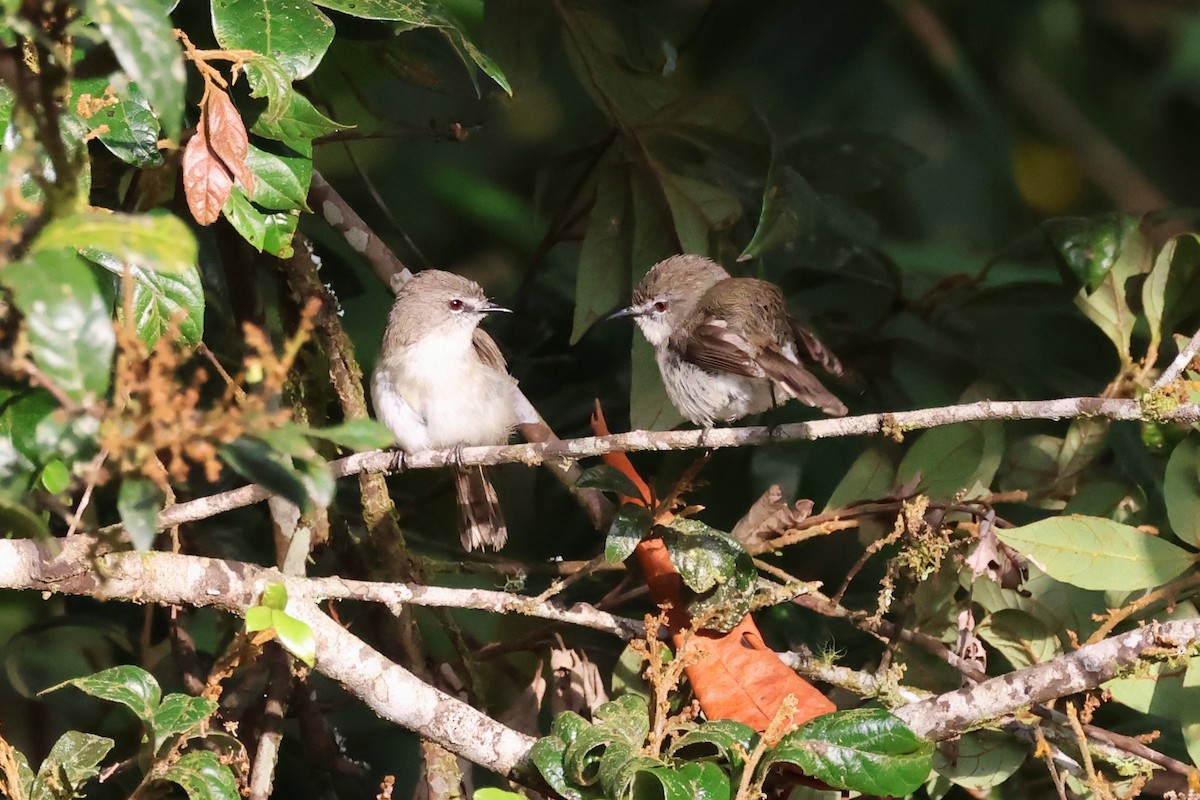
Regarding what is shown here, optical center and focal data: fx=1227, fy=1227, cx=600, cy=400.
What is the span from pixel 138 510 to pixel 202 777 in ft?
2.79

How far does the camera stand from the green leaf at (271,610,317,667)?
73.5 inches

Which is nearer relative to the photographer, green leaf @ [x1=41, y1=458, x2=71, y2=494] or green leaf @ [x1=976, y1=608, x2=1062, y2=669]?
green leaf @ [x1=41, y1=458, x2=71, y2=494]

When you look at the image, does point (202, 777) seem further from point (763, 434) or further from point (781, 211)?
point (781, 211)

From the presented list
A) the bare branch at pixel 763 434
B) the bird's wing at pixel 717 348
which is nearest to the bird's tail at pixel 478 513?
the bird's wing at pixel 717 348

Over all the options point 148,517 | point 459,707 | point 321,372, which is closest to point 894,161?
point 321,372

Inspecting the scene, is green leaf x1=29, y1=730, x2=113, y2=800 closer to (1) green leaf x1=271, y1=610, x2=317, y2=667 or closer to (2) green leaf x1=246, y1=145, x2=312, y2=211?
(1) green leaf x1=271, y1=610, x2=317, y2=667

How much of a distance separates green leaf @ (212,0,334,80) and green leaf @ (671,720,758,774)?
125 centimetres

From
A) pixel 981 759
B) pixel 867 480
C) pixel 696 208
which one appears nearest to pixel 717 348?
pixel 696 208

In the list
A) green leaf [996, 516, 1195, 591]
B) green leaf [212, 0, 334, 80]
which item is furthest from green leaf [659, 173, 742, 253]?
green leaf [212, 0, 334, 80]

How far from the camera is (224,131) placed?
6.40 feet

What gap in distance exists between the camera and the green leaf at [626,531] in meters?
2.32

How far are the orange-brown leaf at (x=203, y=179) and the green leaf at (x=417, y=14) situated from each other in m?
0.33

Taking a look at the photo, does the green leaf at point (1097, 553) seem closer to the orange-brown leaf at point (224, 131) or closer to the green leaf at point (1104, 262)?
the green leaf at point (1104, 262)

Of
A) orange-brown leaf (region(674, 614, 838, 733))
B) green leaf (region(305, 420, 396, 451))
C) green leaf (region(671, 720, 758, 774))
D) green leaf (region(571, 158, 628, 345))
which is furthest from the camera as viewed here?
green leaf (region(571, 158, 628, 345))
